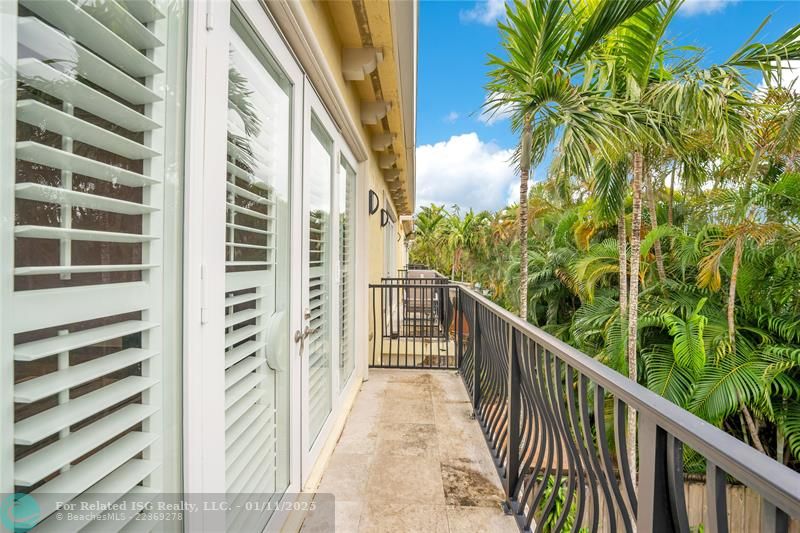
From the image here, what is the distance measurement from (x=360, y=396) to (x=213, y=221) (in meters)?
2.62

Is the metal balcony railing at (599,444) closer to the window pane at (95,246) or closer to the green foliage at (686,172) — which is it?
the window pane at (95,246)

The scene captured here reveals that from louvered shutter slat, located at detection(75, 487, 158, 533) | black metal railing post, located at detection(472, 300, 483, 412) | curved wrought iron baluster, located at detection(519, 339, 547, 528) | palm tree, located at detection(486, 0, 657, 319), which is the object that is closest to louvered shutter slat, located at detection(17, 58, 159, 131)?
louvered shutter slat, located at detection(75, 487, 158, 533)

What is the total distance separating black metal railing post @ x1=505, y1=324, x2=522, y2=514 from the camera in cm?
186

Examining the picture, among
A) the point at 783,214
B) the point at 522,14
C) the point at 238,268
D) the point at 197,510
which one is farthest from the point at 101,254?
the point at 783,214

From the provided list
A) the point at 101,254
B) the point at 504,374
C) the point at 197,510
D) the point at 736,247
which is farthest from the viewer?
the point at 736,247

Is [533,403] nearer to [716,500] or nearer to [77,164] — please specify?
[716,500]

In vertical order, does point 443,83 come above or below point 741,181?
above

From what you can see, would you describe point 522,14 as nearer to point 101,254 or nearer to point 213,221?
point 213,221

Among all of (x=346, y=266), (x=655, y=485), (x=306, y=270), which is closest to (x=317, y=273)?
(x=306, y=270)

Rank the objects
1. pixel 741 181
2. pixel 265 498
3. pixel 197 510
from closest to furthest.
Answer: pixel 197 510, pixel 265 498, pixel 741 181

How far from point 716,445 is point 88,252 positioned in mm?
1198

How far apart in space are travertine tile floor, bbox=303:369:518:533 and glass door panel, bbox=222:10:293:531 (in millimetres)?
491

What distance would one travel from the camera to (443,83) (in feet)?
59.4

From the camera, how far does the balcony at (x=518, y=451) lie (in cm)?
69
